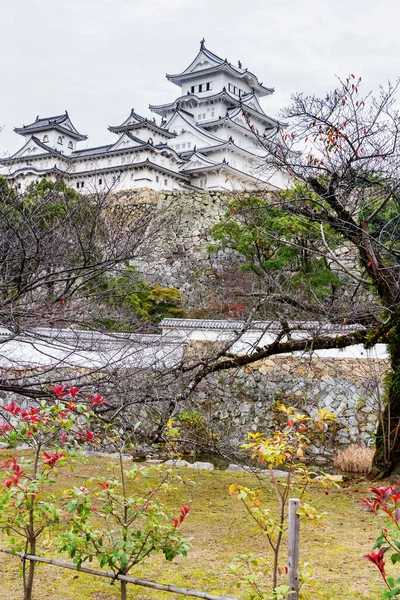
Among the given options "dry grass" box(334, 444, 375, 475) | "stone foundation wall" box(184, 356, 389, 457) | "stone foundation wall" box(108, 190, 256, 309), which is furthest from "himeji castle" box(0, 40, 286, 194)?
"dry grass" box(334, 444, 375, 475)

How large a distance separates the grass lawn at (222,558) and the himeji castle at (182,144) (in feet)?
62.8

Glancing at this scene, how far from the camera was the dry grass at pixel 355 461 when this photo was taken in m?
8.11

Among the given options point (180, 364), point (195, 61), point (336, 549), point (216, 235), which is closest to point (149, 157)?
point (216, 235)

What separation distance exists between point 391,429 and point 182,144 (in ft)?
83.3

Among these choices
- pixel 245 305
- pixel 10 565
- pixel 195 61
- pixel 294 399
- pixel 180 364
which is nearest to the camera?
pixel 10 565

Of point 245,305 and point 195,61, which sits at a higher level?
point 195,61

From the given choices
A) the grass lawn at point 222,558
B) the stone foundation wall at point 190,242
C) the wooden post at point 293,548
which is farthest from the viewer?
the stone foundation wall at point 190,242

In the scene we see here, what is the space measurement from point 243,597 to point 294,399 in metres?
8.92

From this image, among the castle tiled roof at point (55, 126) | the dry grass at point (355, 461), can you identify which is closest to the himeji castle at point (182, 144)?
the castle tiled roof at point (55, 126)

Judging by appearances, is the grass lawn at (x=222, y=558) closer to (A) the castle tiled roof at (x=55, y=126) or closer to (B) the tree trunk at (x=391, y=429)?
(B) the tree trunk at (x=391, y=429)

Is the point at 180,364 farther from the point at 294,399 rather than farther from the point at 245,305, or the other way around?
the point at 245,305

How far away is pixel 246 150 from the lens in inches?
1166

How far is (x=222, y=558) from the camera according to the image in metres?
4.06

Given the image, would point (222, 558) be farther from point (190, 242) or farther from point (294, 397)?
point (190, 242)
